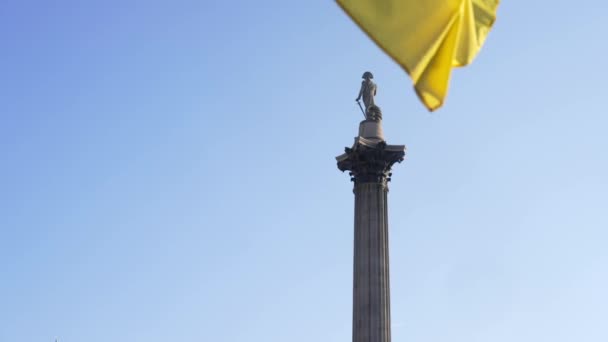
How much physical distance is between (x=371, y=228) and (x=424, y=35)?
23.6 meters

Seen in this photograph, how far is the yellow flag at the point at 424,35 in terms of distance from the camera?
25.1 ft

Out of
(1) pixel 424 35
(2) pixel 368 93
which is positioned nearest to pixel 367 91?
(2) pixel 368 93

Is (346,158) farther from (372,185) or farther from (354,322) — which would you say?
(354,322)

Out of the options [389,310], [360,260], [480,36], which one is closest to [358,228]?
[360,260]

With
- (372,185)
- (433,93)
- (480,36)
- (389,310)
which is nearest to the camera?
(433,93)

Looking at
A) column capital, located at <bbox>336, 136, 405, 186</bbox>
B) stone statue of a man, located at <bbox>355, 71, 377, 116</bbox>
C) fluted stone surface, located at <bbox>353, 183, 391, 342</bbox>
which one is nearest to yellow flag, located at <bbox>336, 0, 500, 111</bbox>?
fluted stone surface, located at <bbox>353, 183, 391, 342</bbox>

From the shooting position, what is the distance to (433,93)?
7629 millimetres

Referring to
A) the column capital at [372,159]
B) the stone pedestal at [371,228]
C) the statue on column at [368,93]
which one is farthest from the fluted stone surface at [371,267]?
the statue on column at [368,93]

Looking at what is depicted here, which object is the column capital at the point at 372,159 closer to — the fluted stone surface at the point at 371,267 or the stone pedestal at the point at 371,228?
the stone pedestal at the point at 371,228

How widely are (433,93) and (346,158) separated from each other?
25408 mm

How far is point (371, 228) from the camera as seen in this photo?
31109 mm

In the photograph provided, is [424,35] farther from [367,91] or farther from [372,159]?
[367,91]

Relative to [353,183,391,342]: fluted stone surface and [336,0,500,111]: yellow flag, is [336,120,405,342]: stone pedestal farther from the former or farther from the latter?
[336,0,500,111]: yellow flag

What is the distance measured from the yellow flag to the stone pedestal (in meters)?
22.3
